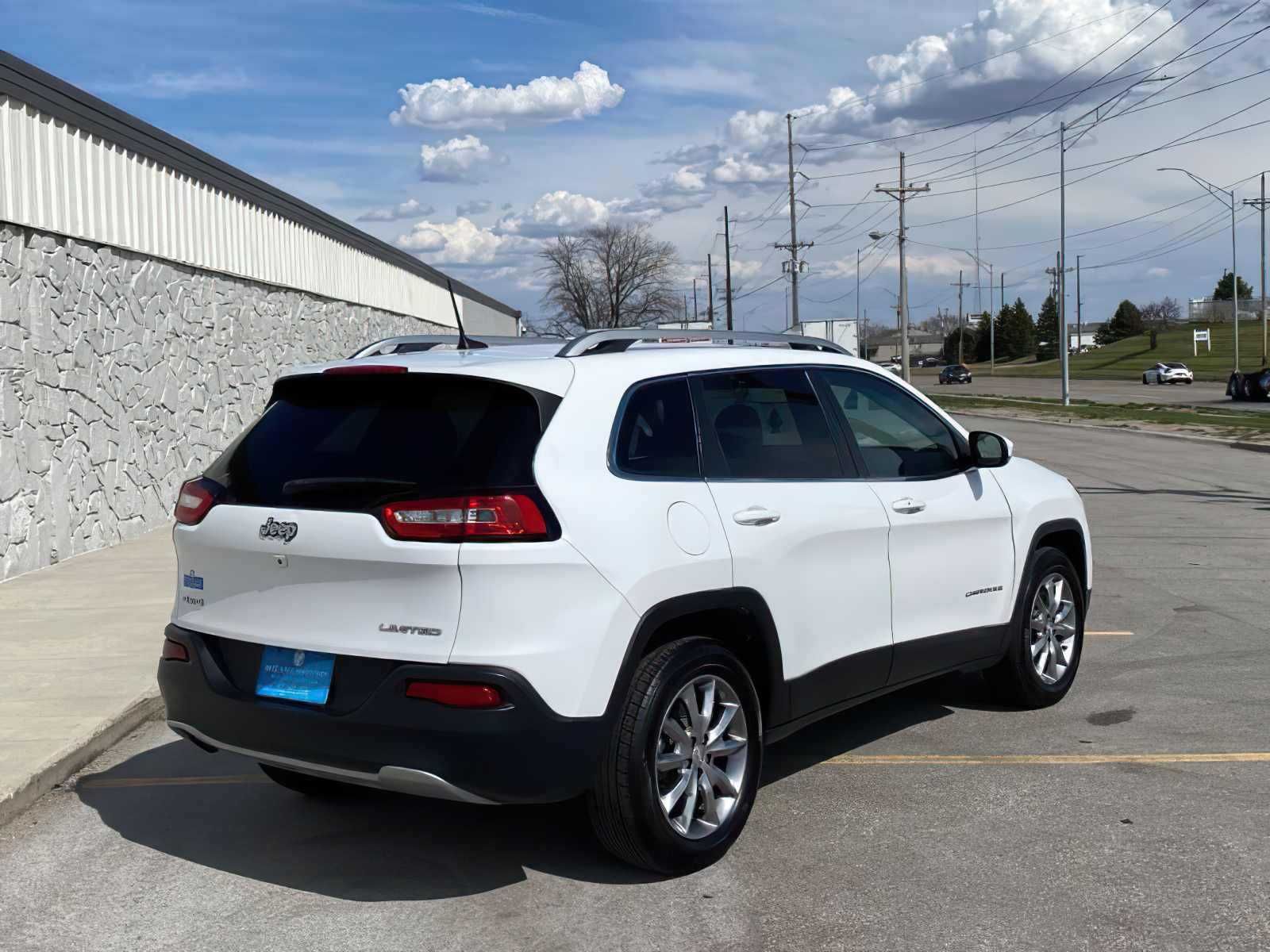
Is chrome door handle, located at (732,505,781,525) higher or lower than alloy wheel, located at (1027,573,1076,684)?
higher

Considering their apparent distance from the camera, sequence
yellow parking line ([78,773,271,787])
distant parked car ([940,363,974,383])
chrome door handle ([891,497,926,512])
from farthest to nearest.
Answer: distant parked car ([940,363,974,383]) → yellow parking line ([78,773,271,787]) → chrome door handle ([891,497,926,512])

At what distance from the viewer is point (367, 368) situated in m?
4.63

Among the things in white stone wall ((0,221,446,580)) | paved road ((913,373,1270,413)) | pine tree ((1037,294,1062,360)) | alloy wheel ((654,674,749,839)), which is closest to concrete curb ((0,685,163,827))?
alloy wheel ((654,674,749,839))

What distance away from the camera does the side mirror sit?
629 centimetres

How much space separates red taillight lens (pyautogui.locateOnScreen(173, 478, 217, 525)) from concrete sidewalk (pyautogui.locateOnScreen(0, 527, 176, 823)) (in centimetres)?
155

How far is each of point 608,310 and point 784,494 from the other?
10208cm

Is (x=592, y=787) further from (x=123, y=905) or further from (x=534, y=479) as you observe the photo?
(x=123, y=905)

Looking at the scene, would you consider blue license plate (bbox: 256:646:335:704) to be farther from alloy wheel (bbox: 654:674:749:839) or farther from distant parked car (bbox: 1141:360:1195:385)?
distant parked car (bbox: 1141:360:1195:385)

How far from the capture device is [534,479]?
420 centimetres

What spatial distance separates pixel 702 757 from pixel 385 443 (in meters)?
1.53

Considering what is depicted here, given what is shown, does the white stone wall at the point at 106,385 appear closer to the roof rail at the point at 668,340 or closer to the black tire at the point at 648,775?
the roof rail at the point at 668,340

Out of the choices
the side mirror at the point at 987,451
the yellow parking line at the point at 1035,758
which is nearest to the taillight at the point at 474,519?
the yellow parking line at the point at 1035,758

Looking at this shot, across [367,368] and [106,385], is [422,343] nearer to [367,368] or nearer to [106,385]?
[367,368]

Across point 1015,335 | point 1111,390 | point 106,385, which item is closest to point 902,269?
point 1111,390
